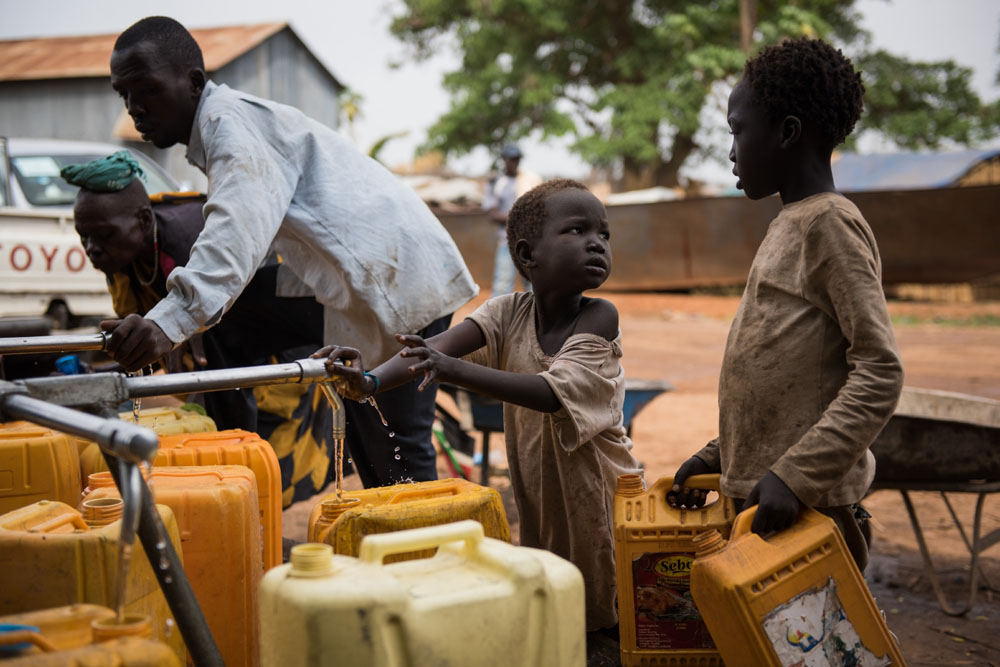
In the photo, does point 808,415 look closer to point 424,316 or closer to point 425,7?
point 424,316

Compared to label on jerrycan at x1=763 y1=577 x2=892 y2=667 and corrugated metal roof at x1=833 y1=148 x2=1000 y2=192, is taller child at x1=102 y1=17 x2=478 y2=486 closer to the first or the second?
label on jerrycan at x1=763 y1=577 x2=892 y2=667

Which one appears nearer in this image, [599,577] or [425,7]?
[599,577]

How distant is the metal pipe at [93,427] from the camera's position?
4.14 feet

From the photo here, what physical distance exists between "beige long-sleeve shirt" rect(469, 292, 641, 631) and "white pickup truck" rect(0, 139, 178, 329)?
5.48 meters

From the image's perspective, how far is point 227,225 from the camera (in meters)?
2.55

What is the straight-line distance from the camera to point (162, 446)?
2.69 metres

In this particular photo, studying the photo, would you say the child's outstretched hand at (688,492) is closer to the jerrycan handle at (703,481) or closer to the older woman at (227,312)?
the jerrycan handle at (703,481)

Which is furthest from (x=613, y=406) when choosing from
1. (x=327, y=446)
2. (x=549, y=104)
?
(x=549, y=104)

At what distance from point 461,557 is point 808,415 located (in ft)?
3.06

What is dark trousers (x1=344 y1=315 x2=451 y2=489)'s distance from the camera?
126 inches

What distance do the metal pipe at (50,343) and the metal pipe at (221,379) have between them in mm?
629

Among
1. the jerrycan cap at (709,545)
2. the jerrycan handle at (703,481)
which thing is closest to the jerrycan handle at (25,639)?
the jerrycan cap at (709,545)

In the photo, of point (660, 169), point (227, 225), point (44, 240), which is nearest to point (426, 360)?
point (227, 225)

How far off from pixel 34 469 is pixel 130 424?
147 centimetres
